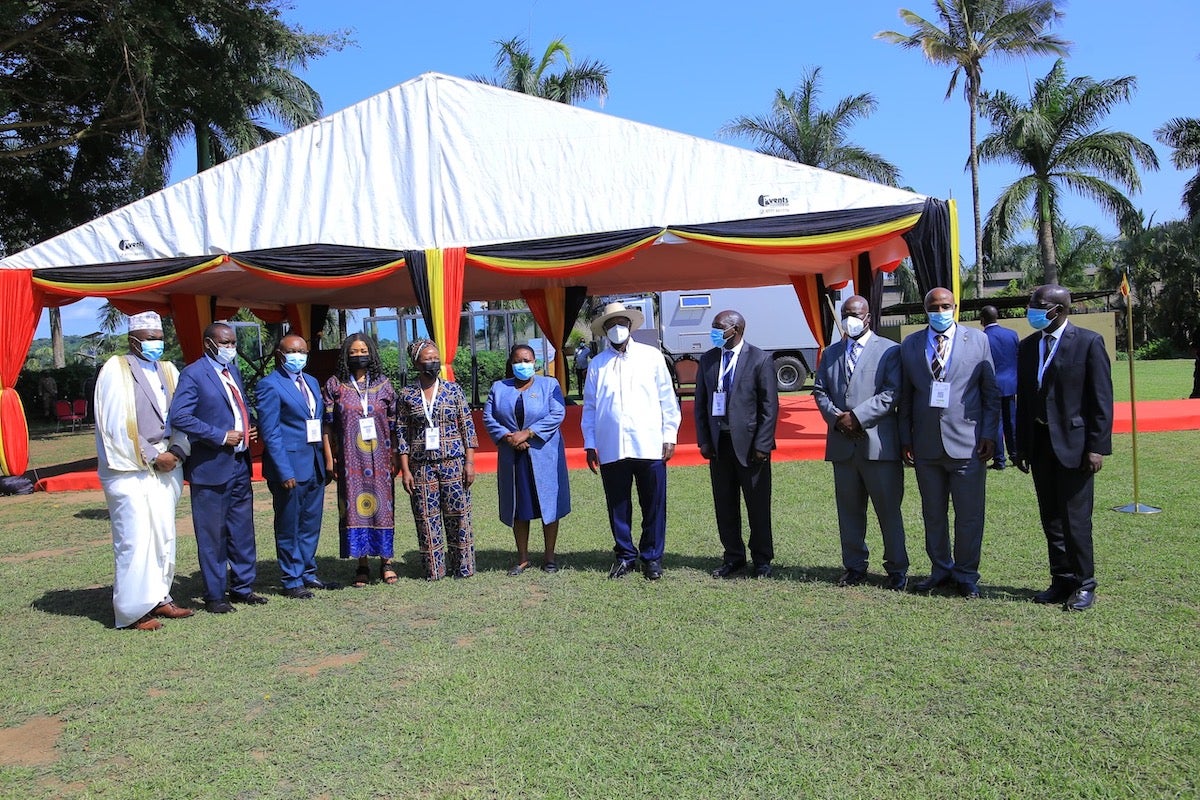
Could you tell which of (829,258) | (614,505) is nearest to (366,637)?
(614,505)

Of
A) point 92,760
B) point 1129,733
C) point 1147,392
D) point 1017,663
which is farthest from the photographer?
point 1147,392

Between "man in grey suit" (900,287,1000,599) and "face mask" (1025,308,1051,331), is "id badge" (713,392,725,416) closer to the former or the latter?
"man in grey suit" (900,287,1000,599)

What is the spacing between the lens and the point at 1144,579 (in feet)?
16.4

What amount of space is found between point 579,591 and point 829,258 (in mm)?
7432

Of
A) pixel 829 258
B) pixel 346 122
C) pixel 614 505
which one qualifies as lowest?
pixel 614 505

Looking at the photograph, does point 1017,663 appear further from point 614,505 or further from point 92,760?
point 92,760

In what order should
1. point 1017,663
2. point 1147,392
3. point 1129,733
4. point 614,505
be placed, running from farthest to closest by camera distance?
point 1147,392 → point 614,505 → point 1017,663 → point 1129,733

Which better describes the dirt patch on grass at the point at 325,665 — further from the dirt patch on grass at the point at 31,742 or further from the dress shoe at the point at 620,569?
the dress shoe at the point at 620,569

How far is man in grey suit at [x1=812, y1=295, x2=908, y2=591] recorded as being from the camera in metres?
5.11

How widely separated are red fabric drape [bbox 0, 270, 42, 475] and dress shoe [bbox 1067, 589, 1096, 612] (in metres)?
10.4

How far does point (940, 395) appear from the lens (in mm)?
4848

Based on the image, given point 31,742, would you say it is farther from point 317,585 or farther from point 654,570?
point 654,570

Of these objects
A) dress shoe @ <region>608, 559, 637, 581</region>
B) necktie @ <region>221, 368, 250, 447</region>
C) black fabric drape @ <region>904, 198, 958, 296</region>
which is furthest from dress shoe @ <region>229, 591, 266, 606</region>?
black fabric drape @ <region>904, 198, 958, 296</region>

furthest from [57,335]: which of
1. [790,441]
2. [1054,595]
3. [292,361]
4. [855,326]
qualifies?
[1054,595]
